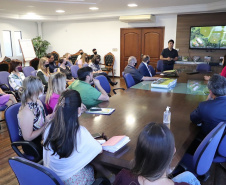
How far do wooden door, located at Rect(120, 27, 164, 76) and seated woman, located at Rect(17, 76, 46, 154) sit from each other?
22.8ft

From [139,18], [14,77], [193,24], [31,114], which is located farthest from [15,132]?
[193,24]

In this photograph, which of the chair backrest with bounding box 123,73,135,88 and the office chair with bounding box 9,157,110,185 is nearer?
the office chair with bounding box 9,157,110,185

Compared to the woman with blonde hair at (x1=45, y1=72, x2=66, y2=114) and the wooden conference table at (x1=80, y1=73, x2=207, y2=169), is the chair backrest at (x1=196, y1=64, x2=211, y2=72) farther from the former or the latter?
the woman with blonde hair at (x1=45, y1=72, x2=66, y2=114)

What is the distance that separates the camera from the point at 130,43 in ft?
29.1

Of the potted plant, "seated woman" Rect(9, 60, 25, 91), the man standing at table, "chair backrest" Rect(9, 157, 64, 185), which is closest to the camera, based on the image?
"chair backrest" Rect(9, 157, 64, 185)

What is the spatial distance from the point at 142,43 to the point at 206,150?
750 cm

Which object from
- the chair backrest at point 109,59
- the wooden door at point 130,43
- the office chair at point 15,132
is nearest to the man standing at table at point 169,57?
the wooden door at point 130,43

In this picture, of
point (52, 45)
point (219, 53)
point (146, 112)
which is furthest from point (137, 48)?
point (146, 112)

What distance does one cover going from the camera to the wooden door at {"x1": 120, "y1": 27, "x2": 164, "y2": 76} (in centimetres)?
830

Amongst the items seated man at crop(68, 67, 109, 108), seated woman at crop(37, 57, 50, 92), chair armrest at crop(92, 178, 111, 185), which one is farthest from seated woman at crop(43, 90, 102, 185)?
seated woman at crop(37, 57, 50, 92)

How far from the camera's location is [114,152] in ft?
5.04

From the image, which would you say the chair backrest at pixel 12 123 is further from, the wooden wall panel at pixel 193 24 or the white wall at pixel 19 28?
the white wall at pixel 19 28

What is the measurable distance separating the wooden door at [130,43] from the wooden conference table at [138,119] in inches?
226

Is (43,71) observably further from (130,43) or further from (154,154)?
(130,43)
